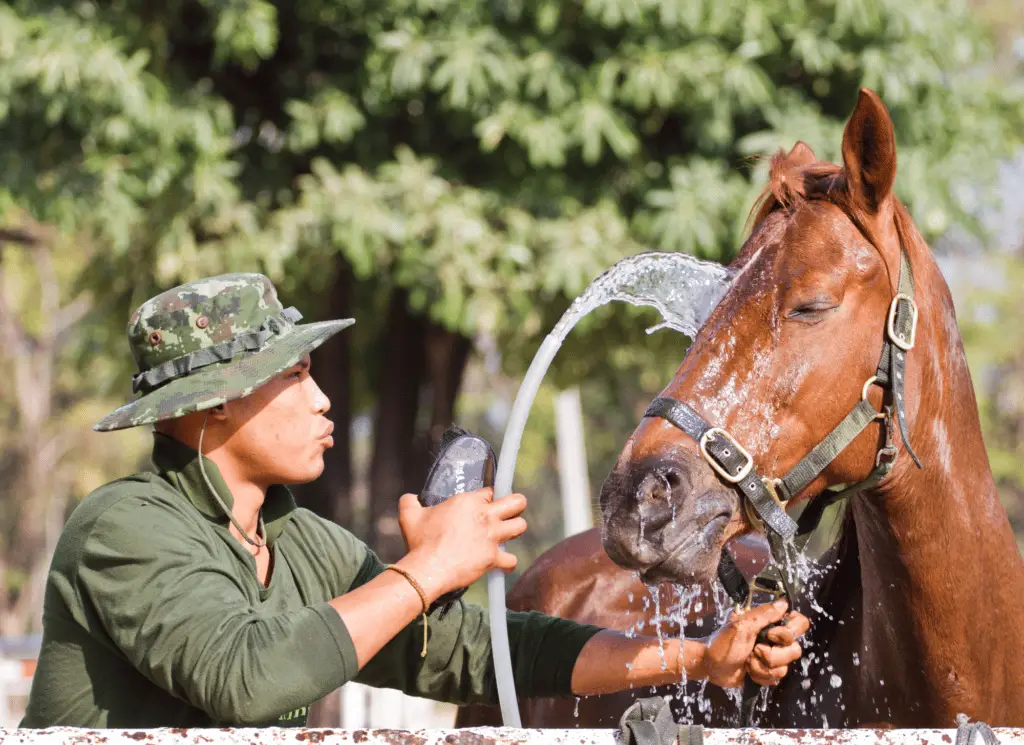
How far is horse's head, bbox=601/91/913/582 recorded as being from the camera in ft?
8.13

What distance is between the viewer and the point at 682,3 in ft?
20.2

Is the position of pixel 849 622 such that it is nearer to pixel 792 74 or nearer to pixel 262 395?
pixel 262 395

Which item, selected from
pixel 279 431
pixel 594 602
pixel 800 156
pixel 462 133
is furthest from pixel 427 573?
pixel 462 133

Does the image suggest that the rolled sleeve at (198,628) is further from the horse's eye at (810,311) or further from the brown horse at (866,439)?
the horse's eye at (810,311)

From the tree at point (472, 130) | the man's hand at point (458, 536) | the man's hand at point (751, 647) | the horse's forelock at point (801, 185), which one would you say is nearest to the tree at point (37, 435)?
the tree at point (472, 130)

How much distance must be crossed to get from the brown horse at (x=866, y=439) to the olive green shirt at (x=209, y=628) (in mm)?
474

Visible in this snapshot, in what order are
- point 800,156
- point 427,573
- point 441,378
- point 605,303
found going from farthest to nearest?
point 441,378
point 800,156
point 605,303
point 427,573

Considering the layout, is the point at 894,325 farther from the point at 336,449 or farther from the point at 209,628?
the point at 336,449

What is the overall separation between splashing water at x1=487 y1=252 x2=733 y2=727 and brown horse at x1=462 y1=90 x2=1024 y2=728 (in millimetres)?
132

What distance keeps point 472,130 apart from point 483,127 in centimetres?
46

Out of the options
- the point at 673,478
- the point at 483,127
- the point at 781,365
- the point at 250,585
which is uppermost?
the point at 483,127

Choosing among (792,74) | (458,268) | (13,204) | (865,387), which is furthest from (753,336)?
(13,204)

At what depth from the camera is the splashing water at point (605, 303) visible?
8.13 ft

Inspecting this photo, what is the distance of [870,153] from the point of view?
8.94 ft
